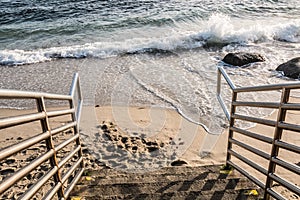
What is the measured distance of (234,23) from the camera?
48.0 feet

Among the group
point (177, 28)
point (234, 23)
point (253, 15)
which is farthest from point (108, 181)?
point (253, 15)

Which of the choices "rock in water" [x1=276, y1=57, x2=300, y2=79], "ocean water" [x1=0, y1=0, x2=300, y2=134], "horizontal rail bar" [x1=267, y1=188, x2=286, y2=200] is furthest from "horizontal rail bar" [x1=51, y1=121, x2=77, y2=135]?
"rock in water" [x1=276, y1=57, x2=300, y2=79]

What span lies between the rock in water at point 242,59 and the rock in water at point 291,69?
93 cm

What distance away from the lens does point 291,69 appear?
8.02 meters

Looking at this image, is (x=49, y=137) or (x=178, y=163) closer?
(x=49, y=137)

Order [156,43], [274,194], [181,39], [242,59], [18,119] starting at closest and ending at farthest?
[18,119], [274,194], [242,59], [156,43], [181,39]

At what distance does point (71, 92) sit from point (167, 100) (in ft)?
12.7

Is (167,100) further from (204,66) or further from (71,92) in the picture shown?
(71,92)

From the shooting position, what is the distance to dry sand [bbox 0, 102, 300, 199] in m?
4.29

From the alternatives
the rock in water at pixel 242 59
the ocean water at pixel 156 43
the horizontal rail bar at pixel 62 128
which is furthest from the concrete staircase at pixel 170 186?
A: the rock in water at pixel 242 59

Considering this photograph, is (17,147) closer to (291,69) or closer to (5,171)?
(5,171)

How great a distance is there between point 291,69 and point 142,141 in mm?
5227

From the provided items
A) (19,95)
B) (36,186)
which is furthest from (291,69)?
(19,95)

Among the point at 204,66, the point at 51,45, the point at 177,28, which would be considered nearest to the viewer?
the point at 204,66
